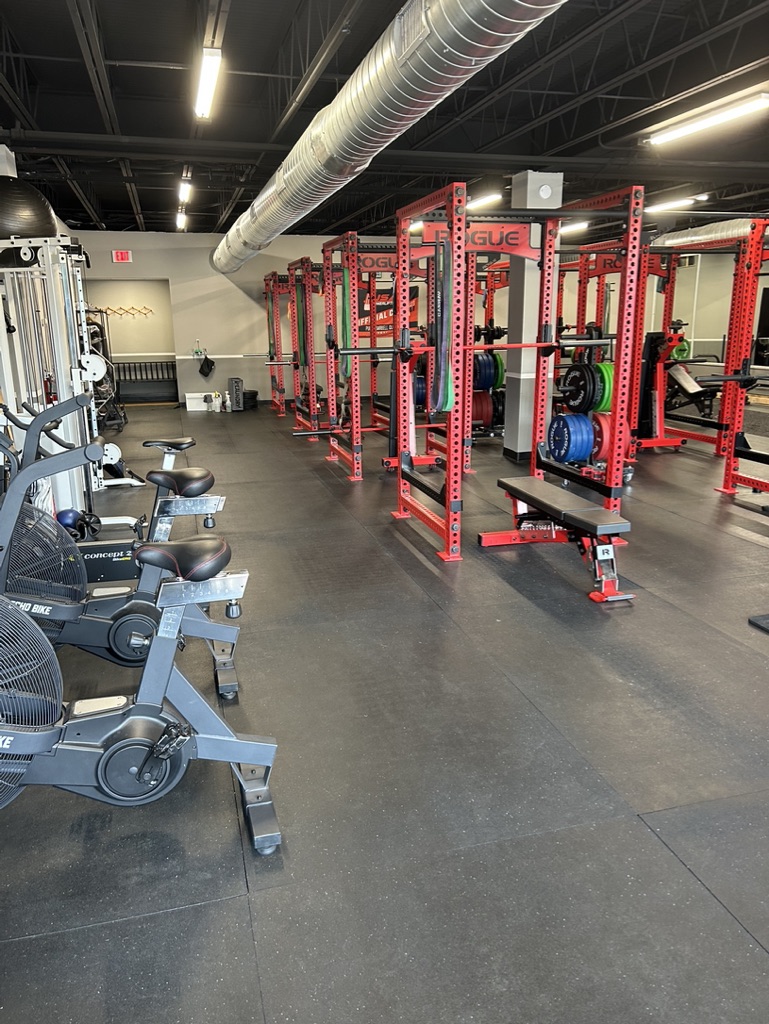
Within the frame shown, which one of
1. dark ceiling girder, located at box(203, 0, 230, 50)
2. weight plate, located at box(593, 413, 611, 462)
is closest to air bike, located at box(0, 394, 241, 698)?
dark ceiling girder, located at box(203, 0, 230, 50)

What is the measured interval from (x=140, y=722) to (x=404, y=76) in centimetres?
307

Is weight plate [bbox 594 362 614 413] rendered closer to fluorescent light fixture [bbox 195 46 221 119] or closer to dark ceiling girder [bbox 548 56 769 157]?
dark ceiling girder [bbox 548 56 769 157]

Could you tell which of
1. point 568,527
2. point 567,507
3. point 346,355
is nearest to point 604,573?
point 568,527

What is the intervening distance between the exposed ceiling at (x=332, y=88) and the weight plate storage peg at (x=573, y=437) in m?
1.89

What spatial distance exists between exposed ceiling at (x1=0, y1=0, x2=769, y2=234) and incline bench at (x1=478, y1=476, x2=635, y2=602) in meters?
2.28

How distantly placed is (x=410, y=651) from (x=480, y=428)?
6.67 meters

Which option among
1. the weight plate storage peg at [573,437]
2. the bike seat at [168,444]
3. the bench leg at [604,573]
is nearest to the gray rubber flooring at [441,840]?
the bench leg at [604,573]

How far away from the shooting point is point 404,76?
3.28 metres

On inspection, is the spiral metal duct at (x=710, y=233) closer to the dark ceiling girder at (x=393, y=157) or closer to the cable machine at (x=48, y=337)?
the dark ceiling girder at (x=393, y=157)

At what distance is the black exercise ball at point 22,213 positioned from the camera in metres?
4.58

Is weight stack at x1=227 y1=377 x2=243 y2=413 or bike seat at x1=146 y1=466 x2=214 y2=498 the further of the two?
weight stack at x1=227 y1=377 x2=243 y2=413

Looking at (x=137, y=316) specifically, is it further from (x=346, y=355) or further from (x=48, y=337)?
(x=48, y=337)

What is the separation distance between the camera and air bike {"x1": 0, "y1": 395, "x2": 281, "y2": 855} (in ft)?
6.18

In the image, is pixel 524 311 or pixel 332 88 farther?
pixel 524 311
